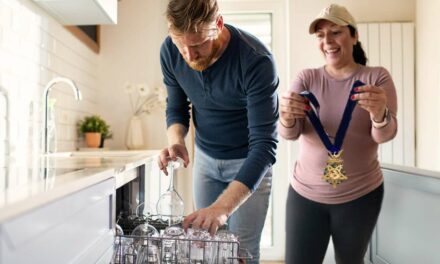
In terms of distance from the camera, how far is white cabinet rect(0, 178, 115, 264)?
1.88 feet

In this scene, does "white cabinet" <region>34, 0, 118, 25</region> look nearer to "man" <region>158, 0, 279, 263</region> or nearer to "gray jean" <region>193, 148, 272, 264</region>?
"man" <region>158, 0, 279, 263</region>

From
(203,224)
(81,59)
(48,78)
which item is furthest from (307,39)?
(203,224)

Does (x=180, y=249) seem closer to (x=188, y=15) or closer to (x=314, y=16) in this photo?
(x=188, y=15)

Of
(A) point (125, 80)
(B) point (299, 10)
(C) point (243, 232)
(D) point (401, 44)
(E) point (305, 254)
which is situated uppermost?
(B) point (299, 10)

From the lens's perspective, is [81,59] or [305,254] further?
[81,59]

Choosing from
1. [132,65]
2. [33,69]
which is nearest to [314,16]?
[132,65]

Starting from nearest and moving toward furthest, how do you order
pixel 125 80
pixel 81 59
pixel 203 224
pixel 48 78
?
pixel 203 224
pixel 48 78
pixel 81 59
pixel 125 80

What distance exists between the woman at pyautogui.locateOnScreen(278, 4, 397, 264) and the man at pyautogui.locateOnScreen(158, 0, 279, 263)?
217 mm

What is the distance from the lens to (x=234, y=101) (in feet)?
4.37

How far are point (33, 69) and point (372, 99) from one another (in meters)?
1.54

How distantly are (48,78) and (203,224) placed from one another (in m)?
1.67

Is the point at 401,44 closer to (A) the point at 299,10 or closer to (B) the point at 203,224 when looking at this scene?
(A) the point at 299,10

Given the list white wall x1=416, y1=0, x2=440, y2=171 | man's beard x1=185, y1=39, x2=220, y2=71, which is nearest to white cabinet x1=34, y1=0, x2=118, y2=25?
man's beard x1=185, y1=39, x2=220, y2=71

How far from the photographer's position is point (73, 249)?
0.83 m
